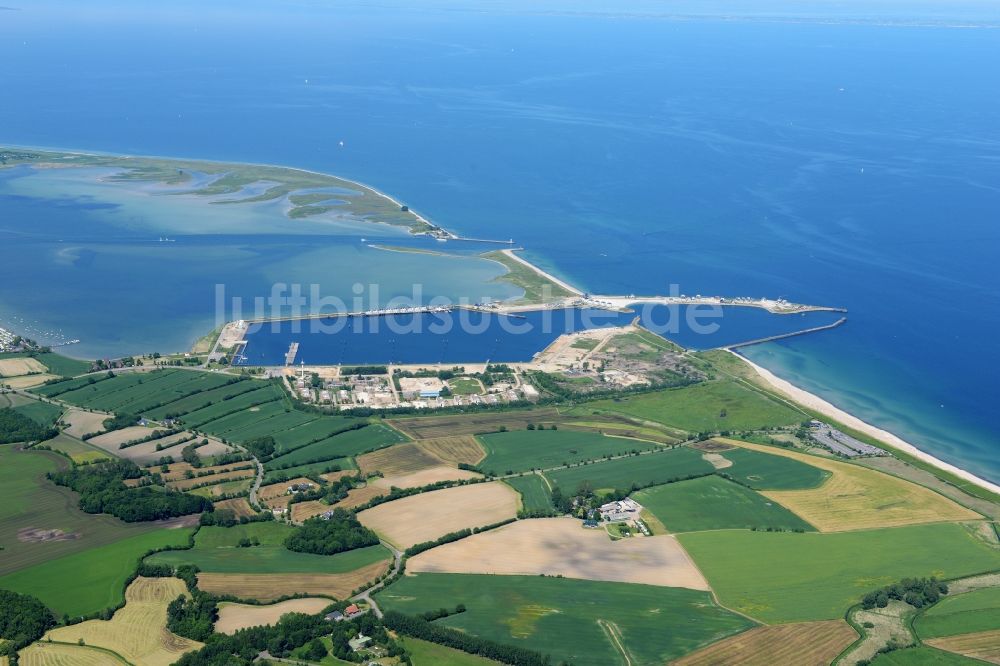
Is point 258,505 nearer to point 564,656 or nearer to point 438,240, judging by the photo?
point 564,656

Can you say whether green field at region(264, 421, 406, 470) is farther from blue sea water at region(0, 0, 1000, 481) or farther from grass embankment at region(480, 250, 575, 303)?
blue sea water at region(0, 0, 1000, 481)

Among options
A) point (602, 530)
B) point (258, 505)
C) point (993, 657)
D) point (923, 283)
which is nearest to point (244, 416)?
point (258, 505)

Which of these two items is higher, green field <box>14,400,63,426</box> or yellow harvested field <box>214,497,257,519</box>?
green field <box>14,400,63,426</box>

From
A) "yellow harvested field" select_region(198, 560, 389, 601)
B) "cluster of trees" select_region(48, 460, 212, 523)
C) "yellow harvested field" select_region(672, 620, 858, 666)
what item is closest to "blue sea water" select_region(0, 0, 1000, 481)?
"yellow harvested field" select_region(672, 620, 858, 666)

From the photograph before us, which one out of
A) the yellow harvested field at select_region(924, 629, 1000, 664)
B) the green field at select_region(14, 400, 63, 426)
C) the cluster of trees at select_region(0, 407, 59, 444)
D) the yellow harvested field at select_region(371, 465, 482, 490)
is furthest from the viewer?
the green field at select_region(14, 400, 63, 426)

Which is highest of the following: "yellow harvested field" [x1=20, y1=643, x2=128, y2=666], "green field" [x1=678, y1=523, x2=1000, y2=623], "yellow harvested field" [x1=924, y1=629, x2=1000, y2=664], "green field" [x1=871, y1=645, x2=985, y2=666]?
"yellow harvested field" [x1=20, y1=643, x2=128, y2=666]

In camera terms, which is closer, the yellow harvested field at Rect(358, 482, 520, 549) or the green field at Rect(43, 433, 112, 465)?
the yellow harvested field at Rect(358, 482, 520, 549)
